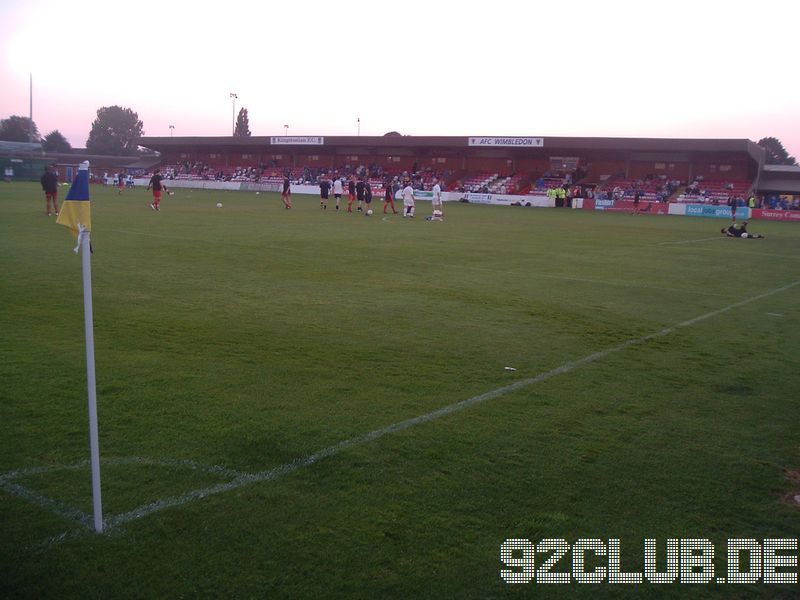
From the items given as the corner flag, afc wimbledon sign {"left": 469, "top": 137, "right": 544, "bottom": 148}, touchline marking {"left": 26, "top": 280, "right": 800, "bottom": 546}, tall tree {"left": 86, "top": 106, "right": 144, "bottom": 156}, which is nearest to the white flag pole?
the corner flag

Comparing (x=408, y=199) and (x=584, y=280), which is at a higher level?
(x=408, y=199)

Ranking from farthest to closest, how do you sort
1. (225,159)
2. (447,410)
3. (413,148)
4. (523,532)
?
(225,159) < (413,148) < (447,410) < (523,532)

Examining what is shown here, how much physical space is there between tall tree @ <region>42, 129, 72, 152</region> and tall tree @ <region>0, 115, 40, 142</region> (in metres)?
3.24

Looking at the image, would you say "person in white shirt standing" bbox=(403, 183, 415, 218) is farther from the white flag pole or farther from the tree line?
the tree line

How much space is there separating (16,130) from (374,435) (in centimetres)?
14600

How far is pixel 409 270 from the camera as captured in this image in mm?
15508

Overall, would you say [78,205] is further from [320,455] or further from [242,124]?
→ [242,124]

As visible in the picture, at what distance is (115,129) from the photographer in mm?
156625

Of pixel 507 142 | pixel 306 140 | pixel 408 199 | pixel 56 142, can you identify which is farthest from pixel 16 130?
pixel 408 199

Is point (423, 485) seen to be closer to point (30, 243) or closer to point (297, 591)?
point (297, 591)

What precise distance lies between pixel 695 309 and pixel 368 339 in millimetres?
6299

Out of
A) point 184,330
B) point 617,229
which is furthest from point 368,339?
point 617,229

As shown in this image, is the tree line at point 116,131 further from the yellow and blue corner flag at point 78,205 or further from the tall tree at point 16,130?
the yellow and blue corner flag at point 78,205

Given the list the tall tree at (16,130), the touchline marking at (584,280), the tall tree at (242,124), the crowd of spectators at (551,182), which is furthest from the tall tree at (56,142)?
the touchline marking at (584,280)
